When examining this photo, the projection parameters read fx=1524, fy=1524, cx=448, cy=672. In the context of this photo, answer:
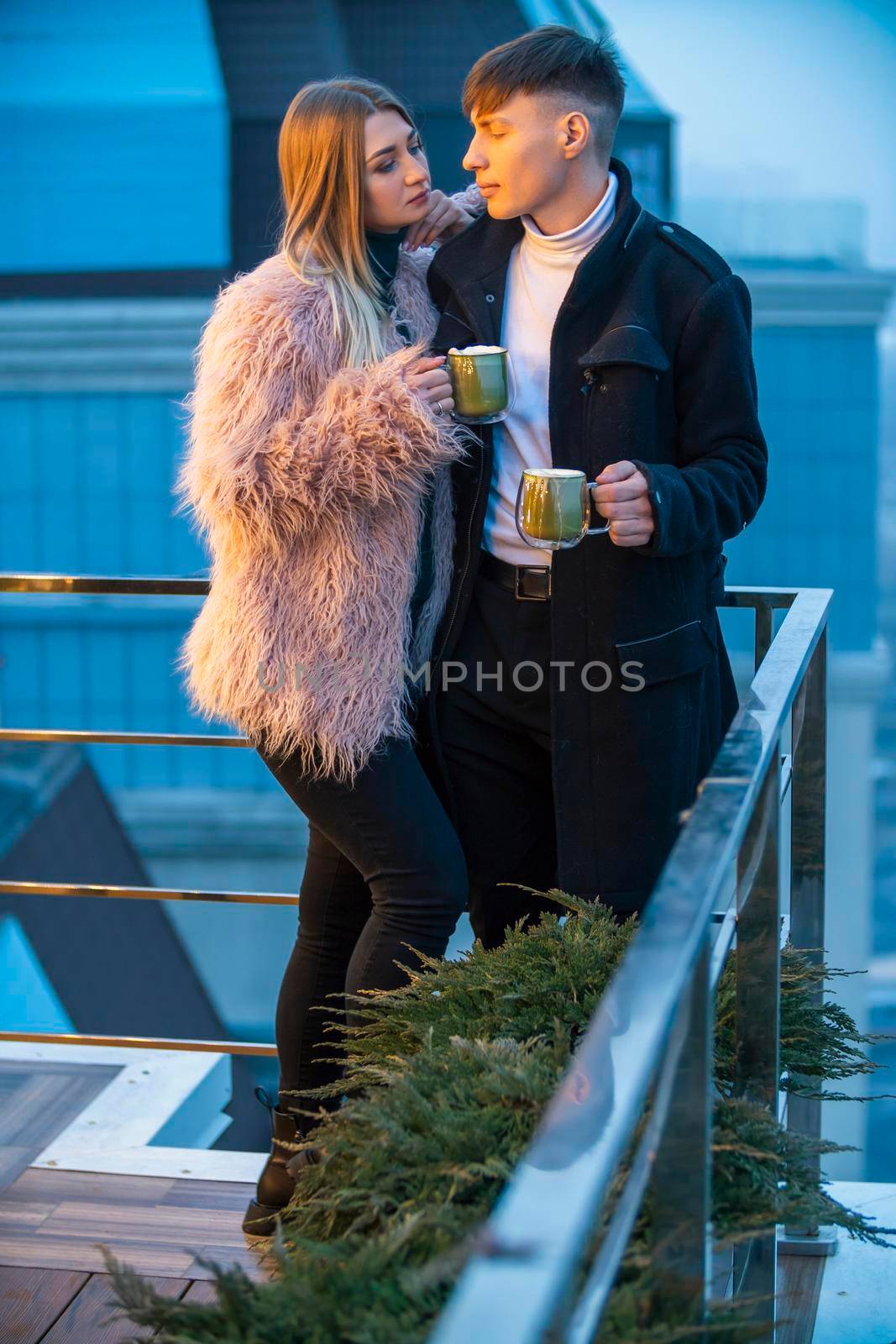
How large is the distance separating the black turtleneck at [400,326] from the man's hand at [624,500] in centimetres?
22

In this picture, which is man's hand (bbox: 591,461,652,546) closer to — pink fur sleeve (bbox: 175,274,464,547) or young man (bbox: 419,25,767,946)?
young man (bbox: 419,25,767,946)

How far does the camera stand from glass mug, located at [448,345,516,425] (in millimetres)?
1667

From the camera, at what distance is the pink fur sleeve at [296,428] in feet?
5.43

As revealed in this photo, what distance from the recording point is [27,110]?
19.9 meters

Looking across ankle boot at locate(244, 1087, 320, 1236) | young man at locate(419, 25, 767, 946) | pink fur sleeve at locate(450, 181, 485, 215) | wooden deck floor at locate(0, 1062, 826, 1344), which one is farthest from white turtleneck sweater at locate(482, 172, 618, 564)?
wooden deck floor at locate(0, 1062, 826, 1344)

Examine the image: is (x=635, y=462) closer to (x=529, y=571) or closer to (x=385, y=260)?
(x=529, y=571)

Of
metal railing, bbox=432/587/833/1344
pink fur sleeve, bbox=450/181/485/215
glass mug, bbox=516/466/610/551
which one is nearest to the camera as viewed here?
metal railing, bbox=432/587/833/1344

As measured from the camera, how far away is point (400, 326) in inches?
71.4

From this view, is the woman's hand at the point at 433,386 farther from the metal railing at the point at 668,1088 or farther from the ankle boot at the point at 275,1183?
the ankle boot at the point at 275,1183

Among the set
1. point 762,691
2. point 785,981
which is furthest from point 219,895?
point 762,691

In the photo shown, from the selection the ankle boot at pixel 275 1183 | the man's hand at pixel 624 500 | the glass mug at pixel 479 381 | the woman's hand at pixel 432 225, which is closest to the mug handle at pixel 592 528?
the man's hand at pixel 624 500

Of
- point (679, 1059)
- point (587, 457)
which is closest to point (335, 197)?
point (587, 457)

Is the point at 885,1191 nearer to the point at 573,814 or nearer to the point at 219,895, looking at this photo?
the point at 573,814

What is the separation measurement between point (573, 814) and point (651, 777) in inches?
4.2
